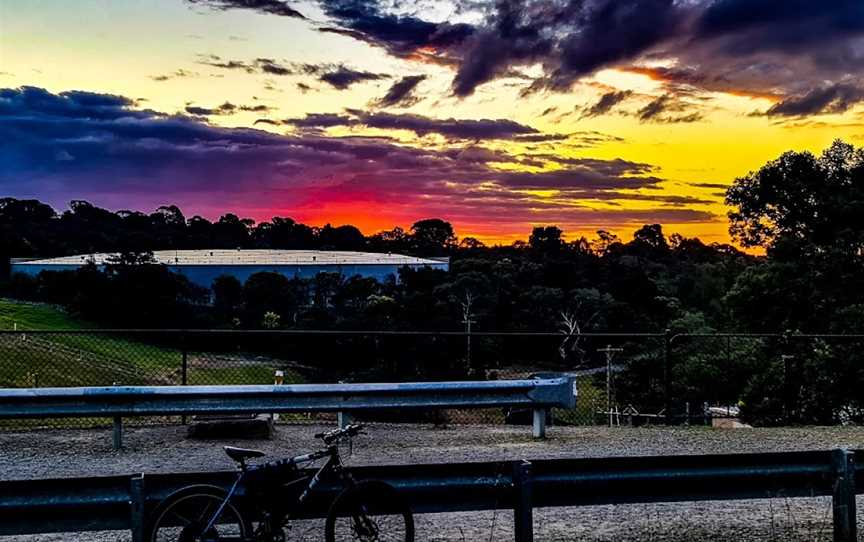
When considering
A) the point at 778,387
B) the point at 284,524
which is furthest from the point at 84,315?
the point at 284,524

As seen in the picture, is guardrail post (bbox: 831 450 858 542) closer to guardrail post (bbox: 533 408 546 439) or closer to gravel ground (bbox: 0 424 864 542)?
gravel ground (bbox: 0 424 864 542)

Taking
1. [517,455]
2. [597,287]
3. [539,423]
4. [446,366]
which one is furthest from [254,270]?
[517,455]

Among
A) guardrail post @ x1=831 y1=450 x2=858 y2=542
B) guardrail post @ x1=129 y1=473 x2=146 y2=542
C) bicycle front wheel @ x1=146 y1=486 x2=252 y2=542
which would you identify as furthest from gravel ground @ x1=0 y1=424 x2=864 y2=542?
guardrail post @ x1=129 y1=473 x2=146 y2=542

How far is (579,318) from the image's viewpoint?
71.0m

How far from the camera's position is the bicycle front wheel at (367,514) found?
224 inches

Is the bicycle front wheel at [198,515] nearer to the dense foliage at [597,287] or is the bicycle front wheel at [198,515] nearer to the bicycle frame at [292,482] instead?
the bicycle frame at [292,482]

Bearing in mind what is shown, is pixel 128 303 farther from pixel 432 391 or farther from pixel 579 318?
pixel 432 391

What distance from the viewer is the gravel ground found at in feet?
24.3

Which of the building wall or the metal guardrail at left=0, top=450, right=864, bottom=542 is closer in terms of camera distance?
the metal guardrail at left=0, top=450, right=864, bottom=542

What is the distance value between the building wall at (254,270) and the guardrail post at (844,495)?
7426 centimetres

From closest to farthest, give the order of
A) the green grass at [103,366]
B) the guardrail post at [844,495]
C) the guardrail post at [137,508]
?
1. the guardrail post at [137,508]
2. the guardrail post at [844,495]
3. the green grass at [103,366]

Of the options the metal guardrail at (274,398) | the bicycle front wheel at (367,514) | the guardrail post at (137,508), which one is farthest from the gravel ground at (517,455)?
the guardrail post at (137,508)

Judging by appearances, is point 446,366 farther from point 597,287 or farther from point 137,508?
point 597,287

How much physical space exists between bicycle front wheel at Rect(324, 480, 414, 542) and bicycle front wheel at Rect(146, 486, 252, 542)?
0.60 metres
